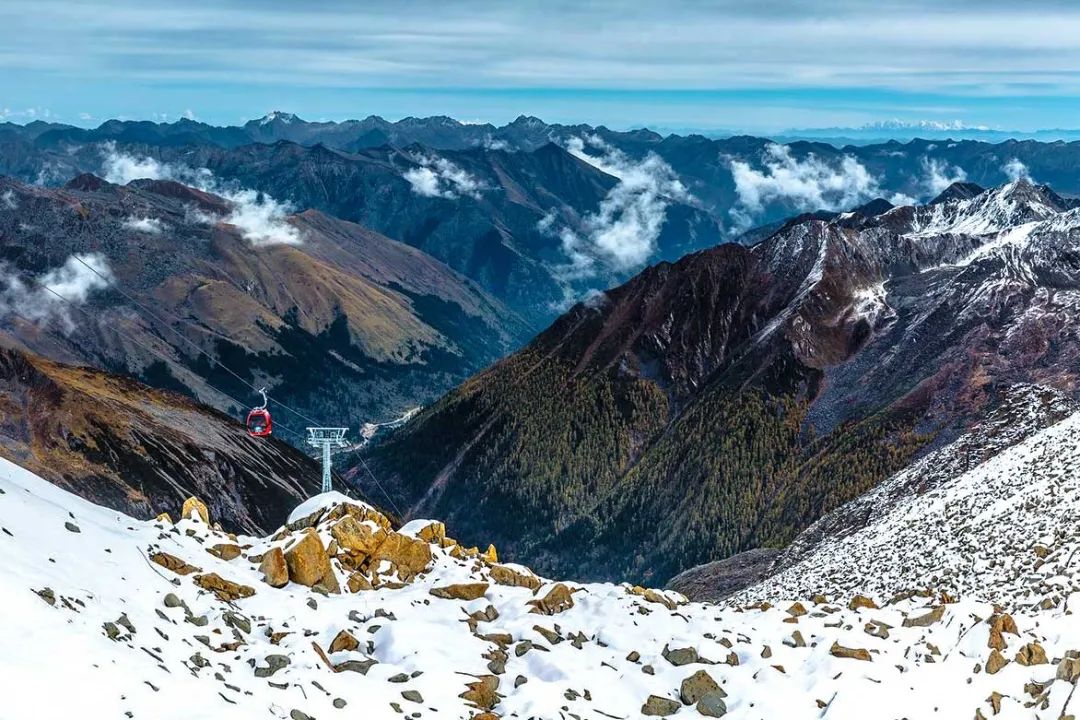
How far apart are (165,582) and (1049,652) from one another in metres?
40.4

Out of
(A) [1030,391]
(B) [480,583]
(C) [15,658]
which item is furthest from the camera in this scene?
(A) [1030,391]

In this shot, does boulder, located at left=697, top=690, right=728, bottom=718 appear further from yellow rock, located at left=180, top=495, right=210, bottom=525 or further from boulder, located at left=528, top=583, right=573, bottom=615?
yellow rock, located at left=180, top=495, right=210, bottom=525

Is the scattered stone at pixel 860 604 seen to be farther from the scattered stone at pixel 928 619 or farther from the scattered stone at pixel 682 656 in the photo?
the scattered stone at pixel 682 656

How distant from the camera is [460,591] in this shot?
171ft

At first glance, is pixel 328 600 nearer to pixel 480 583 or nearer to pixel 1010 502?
pixel 480 583

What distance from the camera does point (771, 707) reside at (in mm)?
40969

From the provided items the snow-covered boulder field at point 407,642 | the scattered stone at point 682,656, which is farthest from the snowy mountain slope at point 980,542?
the scattered stone at point 682,656

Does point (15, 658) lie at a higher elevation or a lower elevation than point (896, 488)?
higher

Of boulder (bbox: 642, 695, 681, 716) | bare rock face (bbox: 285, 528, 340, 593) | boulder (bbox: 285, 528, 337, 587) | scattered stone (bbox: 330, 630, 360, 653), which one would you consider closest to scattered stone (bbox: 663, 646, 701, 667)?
boulder (bbox: 642, 695, 681, 716)

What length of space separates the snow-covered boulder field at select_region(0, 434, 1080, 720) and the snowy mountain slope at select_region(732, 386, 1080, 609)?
42.8ft

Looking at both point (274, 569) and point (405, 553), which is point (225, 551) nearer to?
point (274, 569)

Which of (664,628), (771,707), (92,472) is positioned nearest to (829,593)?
(664,628)

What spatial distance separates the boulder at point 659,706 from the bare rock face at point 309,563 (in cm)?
1832

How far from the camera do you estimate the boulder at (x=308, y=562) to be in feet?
167
